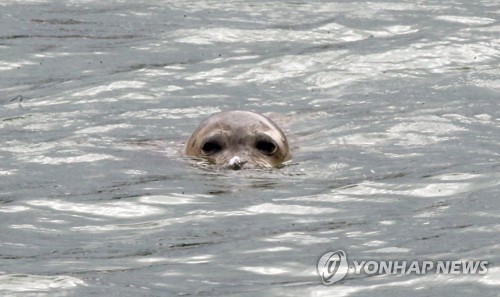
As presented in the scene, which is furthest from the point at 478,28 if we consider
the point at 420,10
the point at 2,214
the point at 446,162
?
the point at 2,214

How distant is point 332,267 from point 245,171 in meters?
3.23

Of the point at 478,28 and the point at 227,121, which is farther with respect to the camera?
the point at 478,28

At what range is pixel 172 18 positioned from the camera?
18.3m

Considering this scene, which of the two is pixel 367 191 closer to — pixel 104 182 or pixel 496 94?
pixel 104 182

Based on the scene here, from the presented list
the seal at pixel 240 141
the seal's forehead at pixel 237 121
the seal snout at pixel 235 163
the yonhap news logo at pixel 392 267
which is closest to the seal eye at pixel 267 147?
the seal at pixel 240 141

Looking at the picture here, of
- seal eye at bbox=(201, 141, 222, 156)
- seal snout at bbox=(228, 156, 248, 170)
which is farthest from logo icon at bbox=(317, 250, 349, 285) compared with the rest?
seal eye at bbox=(201, 141, 222, 156)

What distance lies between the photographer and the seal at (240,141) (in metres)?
12.4

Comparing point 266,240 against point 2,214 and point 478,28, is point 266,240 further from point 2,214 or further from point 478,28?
point 478,28

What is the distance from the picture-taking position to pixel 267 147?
12.6 meters

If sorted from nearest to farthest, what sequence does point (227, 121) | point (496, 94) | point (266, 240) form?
point (266, 240), point (227, 121), point (496, 94)

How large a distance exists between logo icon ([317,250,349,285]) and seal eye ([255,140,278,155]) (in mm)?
3472

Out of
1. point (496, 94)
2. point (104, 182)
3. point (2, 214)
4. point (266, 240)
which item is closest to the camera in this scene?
point (266, 240)

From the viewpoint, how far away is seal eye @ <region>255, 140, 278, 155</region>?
12.5 m

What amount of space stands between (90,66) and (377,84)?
10.2 feet
